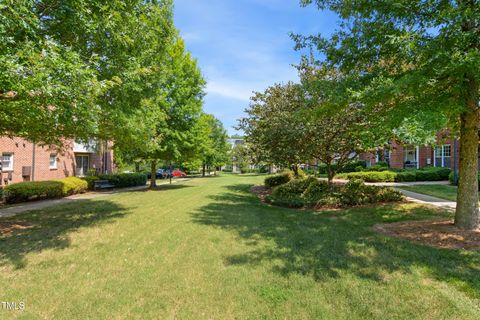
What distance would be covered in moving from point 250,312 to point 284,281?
0.92 m

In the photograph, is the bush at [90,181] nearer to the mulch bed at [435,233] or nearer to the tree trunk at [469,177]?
the mulch bed at [435,233]

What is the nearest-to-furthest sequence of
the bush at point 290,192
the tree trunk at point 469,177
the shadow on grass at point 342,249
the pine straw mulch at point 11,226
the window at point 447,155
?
the shadow on grass at point 342,249
the tree trunk at point 469,177
the pine straw mulch at point 11,226
the bush at point 290,192
the window at point 447,155

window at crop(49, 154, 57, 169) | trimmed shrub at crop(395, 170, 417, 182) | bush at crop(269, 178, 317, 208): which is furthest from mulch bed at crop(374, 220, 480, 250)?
window at crop(49, 154, 57, 169)

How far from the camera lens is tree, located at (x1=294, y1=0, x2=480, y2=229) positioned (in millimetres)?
5016

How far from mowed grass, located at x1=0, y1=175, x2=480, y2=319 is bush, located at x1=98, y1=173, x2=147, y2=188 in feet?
43.4

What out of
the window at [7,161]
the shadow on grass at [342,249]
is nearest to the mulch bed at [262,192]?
the shadow on grass at [342,249]

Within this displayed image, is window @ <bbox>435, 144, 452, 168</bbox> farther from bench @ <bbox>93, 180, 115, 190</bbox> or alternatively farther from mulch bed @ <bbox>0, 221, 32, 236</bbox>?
mulch bed @ <bbox>0, 221, 32, 236</bbox>

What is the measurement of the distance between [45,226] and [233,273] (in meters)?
6.53

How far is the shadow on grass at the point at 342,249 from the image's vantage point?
4.39 m

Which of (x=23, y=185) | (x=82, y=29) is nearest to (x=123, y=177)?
(x=23, y=185)

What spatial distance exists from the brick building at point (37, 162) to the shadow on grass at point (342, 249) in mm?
7958

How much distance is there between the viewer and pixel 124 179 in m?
21.6

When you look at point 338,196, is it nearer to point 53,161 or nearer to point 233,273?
point 233,273

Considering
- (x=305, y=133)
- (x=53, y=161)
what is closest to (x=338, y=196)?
(x=305, y=133)
